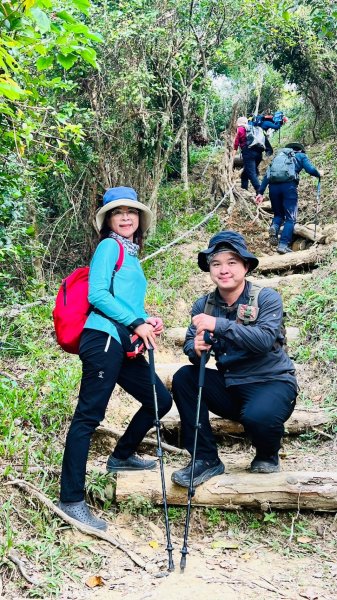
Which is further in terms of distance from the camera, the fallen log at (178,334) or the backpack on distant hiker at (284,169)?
the backpack on distant hiker at (284,169)

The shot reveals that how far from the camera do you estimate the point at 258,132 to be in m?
11.8

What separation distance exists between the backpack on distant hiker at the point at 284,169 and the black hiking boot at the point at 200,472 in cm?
626

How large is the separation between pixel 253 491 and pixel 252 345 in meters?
0.97

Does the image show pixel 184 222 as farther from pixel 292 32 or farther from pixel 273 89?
pixel 273 89

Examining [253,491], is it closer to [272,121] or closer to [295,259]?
[295,259]

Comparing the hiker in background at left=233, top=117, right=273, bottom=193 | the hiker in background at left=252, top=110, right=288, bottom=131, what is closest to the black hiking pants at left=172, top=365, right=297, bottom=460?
the hiker in background at left=233, top=117, right=273, bottom=193

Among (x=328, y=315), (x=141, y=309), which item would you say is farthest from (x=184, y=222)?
(x=141, y=309)

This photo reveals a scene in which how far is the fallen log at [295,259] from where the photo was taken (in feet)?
26.5

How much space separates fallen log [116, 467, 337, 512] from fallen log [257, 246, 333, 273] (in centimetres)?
486

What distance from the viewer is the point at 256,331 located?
347 cm

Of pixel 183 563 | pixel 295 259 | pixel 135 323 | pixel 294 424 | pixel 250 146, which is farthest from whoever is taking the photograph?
pixel 250 146

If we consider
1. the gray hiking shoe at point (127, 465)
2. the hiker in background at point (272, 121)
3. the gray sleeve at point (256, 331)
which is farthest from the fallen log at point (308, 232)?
the gray hiking shoe at point (127, 465)

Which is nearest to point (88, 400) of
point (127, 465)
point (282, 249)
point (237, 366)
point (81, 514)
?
point (81, 514)

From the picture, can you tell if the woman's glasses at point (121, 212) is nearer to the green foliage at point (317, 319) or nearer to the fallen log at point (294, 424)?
the fallen log at point (294, 424)
